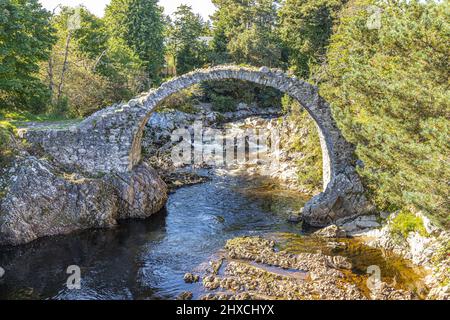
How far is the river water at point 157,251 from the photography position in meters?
12.7

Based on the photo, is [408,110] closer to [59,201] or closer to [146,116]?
[146,116]

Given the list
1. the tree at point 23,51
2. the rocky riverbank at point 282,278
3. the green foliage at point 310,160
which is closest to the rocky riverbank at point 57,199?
the rocky riverbank at point 282,278

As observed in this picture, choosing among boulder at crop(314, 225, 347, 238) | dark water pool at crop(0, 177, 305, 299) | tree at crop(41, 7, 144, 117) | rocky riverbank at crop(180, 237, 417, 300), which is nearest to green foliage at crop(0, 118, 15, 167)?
dark water pool at crop(0, 177, 305, 299)

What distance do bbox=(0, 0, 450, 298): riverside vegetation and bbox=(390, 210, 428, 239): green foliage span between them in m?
0.05

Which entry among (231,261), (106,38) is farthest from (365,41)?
(106,38)

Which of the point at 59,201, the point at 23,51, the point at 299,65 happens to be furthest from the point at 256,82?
the point at 299,65

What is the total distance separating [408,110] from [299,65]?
3581 cm

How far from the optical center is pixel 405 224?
15.5 m

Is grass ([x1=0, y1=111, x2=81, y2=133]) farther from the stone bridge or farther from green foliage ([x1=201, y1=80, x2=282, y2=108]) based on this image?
green foliage ([x1=201, y1=80, x2=282, y2=108])

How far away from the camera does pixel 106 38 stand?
35.1m

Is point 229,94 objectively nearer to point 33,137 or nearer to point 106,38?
point 106,38

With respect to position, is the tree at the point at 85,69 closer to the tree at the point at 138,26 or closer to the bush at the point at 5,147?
the tree at the point at 138,26

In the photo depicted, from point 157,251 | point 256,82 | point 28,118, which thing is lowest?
point 157,251
